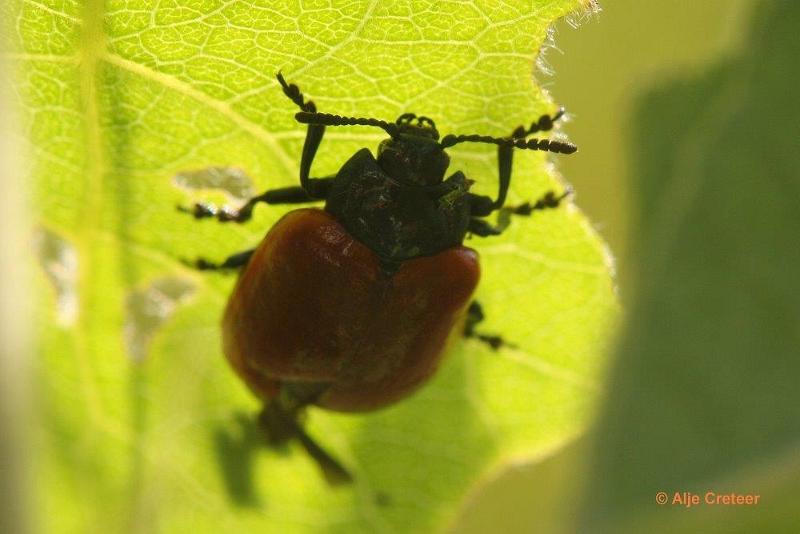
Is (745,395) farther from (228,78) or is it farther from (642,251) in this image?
(228,78)

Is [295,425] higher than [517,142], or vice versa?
[517,142]

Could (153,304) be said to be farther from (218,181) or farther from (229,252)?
(218,181)

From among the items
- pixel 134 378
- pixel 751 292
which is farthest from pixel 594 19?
pixel 134 378

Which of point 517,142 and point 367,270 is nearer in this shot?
point 517,142

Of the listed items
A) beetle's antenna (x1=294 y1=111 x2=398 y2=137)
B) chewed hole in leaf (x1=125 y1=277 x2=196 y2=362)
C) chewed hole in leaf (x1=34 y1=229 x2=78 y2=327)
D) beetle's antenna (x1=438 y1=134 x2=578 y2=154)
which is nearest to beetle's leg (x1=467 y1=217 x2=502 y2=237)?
beetle's antenna (x1=438 y1=134 x2=578 y2=154)

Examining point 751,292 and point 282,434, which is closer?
point 751,292

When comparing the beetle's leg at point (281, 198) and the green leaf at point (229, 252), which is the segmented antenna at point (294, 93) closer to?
the green leaf at point (229, 252)

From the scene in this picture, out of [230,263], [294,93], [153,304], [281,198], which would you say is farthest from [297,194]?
[153,304]
